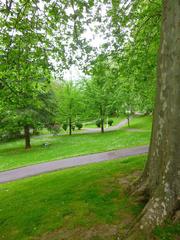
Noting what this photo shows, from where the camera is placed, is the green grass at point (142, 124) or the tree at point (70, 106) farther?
the green grass at point (142, 124)

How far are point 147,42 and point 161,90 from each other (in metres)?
4.83

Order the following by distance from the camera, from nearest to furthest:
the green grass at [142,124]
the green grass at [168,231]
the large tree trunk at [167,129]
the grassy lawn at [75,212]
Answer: the green grass at [168,231] → the large tree trunk at [167,129] → the grassy lawn at [75,212] → the green grass at [142,124]

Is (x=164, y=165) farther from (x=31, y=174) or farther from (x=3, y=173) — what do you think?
(x=3, y=173)

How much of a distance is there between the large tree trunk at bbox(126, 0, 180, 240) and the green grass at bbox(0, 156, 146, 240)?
0.68 meters

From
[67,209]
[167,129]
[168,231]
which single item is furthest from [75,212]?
[167,129]

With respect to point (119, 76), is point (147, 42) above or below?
above

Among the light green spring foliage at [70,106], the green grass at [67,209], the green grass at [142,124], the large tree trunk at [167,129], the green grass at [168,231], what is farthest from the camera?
the green grass at [142,124]

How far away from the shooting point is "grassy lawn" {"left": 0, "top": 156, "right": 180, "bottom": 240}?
3.78 metres

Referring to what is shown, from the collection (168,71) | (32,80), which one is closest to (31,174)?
(32,80)

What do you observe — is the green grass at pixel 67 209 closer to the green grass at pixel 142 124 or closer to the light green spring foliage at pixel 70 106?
the light green spring foliage at pixel 70 106

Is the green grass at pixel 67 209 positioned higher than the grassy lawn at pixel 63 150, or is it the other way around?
the green grass at pixel 67 209

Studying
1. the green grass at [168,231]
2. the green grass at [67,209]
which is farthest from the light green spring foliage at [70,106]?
the green grass at [168,231]

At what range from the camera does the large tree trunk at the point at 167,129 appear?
347cm

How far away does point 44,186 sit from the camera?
7.04m
